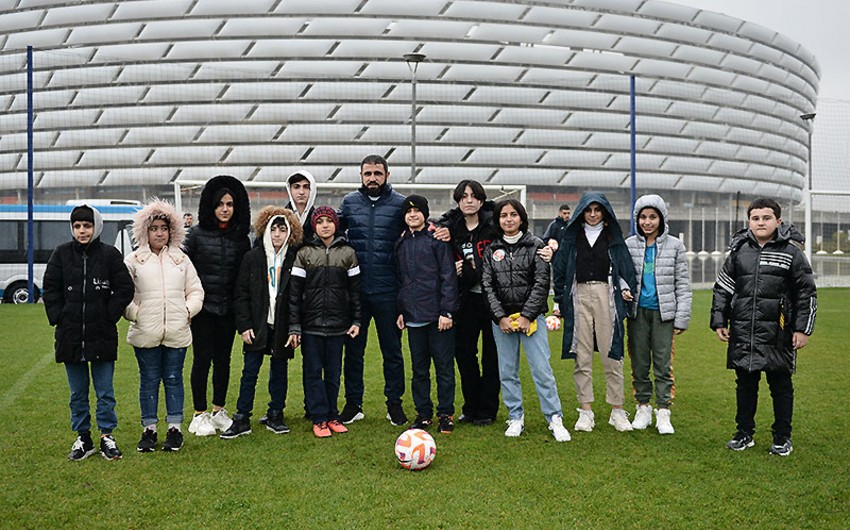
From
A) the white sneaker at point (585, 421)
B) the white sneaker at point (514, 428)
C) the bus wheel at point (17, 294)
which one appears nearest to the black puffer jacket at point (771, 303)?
the white sneaker at point (585, 421)

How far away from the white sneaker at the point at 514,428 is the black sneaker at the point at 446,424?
0.40 metres

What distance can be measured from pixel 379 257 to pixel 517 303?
1.08m

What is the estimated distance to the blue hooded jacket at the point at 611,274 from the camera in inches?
195

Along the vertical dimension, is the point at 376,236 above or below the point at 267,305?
above

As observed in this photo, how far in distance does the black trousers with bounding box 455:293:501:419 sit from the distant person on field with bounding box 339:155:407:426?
48cm

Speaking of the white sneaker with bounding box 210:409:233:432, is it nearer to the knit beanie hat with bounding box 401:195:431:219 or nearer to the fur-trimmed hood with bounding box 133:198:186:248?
the fur-trimmed hood with bounding box 133:198:186:248

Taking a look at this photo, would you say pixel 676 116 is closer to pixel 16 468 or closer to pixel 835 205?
pixel 835 205

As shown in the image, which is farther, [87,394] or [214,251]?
[214,251]

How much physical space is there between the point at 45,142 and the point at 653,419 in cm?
3698

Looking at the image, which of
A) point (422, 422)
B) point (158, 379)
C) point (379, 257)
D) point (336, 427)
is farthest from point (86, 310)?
point (422, 422)

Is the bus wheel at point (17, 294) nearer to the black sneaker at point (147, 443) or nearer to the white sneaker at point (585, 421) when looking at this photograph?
the black sneaker at point (147, 443)

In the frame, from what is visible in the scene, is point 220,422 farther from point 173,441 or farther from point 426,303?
point 426,303

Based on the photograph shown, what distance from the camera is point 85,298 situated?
167 inches

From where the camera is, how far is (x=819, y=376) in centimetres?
689
